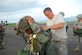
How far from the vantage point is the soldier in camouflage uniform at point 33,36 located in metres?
4.80

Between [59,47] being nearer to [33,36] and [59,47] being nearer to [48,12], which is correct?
[48,12]

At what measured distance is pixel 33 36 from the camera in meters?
5.03

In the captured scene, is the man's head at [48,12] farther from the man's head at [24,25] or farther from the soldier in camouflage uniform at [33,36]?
the man's head at [24,25]

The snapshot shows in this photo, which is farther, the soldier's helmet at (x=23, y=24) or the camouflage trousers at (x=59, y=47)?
the camouflage trousers at (x=59, y=47)

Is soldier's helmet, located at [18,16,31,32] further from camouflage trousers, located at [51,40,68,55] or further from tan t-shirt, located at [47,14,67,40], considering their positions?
camouflage trousers, located at [51,40,68,55]

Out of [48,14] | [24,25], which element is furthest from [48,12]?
[24,25]

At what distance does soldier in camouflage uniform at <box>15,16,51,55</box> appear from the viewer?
15.8 ft

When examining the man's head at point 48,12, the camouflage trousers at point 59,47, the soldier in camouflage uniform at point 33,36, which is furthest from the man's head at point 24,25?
the camouflage trousers at point 59,47

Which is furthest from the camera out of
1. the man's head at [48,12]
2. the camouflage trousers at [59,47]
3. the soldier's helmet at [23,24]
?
the camouflage trousers at [59,47]

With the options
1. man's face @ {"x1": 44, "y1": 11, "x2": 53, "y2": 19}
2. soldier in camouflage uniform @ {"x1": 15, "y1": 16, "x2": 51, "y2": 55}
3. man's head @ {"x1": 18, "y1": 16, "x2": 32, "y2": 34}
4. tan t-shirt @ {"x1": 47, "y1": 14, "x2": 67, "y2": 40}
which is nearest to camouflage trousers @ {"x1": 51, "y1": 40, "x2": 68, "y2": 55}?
tan t-shirt @ {"x1": 47, "y1": 14, "x2": 67, "y2": 40}

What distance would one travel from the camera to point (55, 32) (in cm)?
702

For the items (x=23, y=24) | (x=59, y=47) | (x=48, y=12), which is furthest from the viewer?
(x=59, y=47)

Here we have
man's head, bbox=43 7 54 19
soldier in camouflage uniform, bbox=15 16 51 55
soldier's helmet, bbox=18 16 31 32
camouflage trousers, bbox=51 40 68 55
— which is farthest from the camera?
camouflage trousers, bbox=51 40 68 55

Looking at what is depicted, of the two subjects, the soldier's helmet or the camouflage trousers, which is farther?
the camouflage trousers
